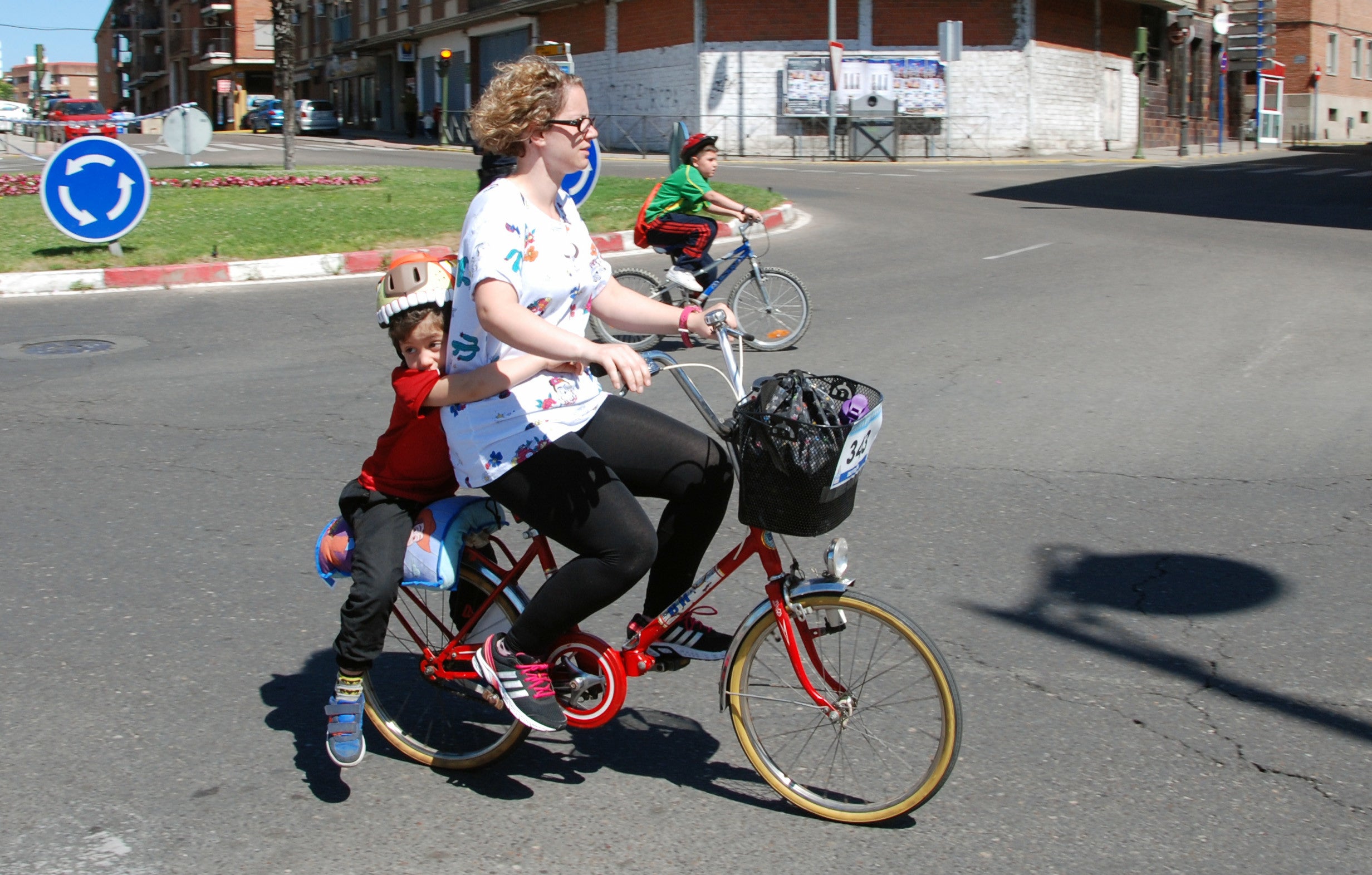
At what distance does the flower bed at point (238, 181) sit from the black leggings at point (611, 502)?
18.8m

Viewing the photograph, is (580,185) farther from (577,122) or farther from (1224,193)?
(1224,193)

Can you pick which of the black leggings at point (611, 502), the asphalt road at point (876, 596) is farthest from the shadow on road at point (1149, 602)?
the black leggings at point (611, 502)

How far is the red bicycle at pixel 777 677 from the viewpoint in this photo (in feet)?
10.2

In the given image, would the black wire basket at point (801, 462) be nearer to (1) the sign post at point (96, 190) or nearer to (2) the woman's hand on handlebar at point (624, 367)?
(2) the woman's hand on handlebar at point (624, 367)

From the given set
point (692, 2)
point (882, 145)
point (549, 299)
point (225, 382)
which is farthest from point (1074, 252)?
point (692, 2)

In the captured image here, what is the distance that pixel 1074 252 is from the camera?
46.9ft

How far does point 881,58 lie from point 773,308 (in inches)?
1175

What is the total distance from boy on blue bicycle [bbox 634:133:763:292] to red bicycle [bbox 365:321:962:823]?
6.20 metres

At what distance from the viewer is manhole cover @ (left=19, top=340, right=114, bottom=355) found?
9.02 meters

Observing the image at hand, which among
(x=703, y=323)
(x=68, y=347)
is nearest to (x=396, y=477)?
(x=703, y=323)

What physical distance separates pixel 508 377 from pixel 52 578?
2.69 meters

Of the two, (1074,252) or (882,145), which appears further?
(882,145)

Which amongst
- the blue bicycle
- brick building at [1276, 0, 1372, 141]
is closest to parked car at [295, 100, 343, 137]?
brick building at [1276, 0, 1372, 141]

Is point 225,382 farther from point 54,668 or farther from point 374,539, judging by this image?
point 374,539
